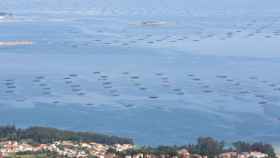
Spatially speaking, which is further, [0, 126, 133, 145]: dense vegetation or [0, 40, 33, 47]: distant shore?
[0, 40, 33, 47]: distant shore

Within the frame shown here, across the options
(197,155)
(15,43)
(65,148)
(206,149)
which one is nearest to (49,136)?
(65,148)

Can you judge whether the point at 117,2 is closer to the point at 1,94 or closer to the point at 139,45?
the point at 139,45

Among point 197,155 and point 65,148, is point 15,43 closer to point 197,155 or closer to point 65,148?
point 65,148

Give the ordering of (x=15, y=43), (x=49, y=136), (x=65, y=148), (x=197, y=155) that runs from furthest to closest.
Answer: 1. (x=15, y=43)
2. (x=49, y=136)
3. (x=65, y=148)
4. (x=197, y=155)

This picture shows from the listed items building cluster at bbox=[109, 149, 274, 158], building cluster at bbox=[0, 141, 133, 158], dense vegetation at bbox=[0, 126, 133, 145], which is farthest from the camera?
dense vegetation at bbox=[0, 126, 133, 145]

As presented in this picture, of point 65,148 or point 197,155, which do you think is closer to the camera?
point 197,155

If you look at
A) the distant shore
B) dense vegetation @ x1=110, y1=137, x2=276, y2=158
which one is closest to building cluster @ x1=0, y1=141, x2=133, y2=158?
dense vegetation @ x1=110, y1=137, x2=276, y2=158

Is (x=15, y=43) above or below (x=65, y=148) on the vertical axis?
above

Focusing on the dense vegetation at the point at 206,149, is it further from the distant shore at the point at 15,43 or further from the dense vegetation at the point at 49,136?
the distant shore at the point at 15,43

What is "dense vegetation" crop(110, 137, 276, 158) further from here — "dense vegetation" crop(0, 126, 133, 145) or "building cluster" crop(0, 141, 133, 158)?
"dense vegetation" crop(0, 126, 133, 145)
